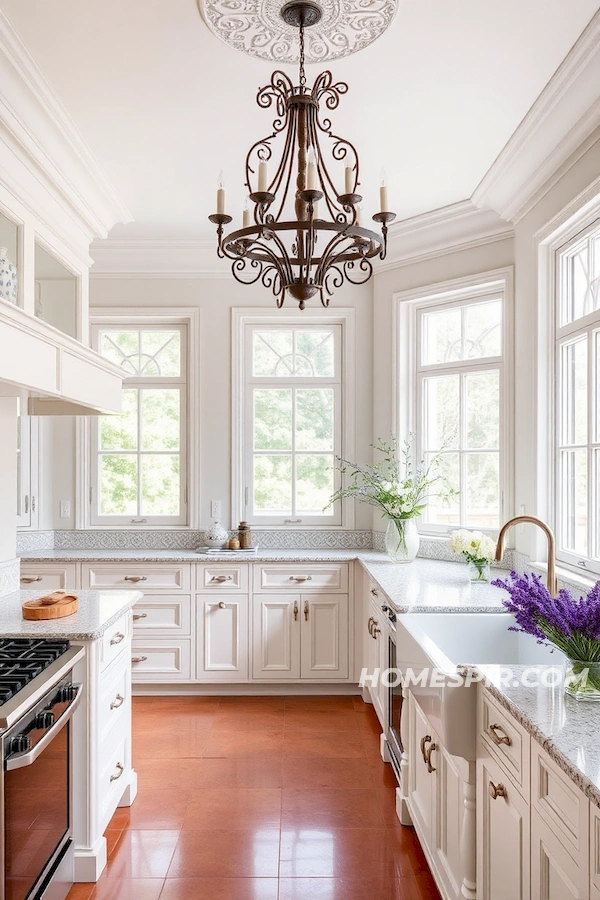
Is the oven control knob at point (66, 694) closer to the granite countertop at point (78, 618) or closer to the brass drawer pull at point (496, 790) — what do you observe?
the granite countertop at point (78, 618)

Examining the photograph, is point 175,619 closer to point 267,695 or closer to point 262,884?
point 267,695

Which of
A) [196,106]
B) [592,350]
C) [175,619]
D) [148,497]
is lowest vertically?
[175,619]

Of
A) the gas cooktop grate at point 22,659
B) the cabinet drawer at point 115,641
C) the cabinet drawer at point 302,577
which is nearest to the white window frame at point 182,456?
the cabinet drawer at point 302,577

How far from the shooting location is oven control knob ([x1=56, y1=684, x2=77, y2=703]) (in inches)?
80.2

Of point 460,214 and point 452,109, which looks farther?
point 460,214

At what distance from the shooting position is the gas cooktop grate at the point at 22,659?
5.95 feet

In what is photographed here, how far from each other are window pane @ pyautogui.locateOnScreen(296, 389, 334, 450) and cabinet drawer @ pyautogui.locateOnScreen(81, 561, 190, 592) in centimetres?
120

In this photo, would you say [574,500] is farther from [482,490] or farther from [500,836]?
[500,836]

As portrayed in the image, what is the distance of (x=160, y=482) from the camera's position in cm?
462

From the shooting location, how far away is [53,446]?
4.54 m

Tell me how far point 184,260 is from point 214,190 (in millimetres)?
980

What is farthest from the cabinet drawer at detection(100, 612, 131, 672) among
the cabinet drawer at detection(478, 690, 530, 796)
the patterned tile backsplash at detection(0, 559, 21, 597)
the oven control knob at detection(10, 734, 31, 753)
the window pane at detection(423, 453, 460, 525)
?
the window pane at detection(423, 453, 460, 525)

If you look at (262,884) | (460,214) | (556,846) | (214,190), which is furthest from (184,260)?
(556,846)

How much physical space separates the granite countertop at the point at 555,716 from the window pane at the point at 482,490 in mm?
2160
